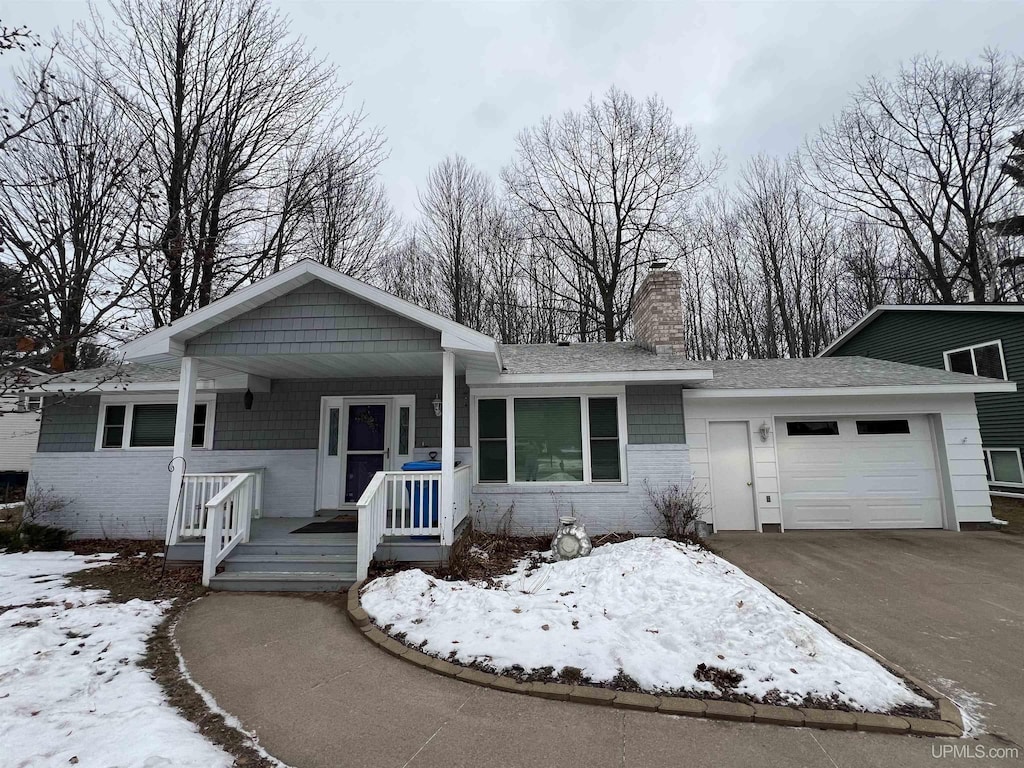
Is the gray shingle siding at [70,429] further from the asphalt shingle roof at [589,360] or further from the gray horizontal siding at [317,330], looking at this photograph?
the asphalt shingle roof at [589,360]

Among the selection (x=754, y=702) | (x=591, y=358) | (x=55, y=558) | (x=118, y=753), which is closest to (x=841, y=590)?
(x=754, y=702)

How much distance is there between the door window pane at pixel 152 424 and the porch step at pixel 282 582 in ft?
13.9

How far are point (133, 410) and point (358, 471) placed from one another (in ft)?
14.3

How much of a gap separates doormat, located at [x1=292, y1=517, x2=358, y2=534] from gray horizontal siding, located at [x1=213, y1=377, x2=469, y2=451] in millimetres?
1389

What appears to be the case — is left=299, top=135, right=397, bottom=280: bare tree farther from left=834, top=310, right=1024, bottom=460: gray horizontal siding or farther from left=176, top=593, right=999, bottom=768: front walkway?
left=834, top=310, right=1024, bottom=460: gray horizontal siding

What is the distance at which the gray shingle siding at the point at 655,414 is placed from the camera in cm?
764

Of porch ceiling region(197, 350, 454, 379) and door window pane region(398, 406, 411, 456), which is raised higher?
porch ceiling region(197, 350, 454, 379)

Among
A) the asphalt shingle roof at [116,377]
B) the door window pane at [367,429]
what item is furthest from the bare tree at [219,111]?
the door window pane at [367,429]

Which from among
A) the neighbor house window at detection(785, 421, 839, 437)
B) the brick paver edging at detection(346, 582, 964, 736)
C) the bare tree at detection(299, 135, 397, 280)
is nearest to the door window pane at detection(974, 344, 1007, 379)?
the neighbor house window at detection(785, 421, 839, 437)

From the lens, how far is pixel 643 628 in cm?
384

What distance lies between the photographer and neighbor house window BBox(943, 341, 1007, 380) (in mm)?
11133

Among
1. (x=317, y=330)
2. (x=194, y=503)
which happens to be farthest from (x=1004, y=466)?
(x=194, y=503)

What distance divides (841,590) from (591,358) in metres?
4.81

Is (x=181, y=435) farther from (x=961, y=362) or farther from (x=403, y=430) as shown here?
(x=961, y=362)
